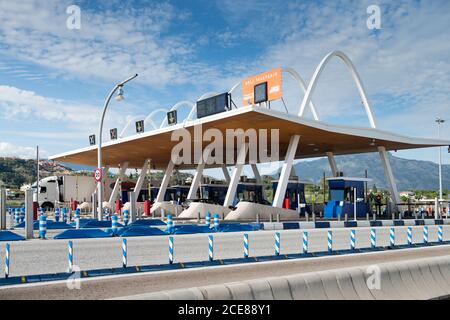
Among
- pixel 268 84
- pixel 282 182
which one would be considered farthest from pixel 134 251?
pixel 268 84

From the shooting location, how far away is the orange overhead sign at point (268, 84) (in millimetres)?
34656

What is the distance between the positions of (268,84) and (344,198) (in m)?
11.7

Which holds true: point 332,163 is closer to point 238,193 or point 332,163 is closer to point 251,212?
point 238,193

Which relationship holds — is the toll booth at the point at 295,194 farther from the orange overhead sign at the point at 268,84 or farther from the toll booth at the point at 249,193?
the orange overhead sign at the point at 268,84

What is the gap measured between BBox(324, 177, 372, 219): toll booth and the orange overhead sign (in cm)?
951

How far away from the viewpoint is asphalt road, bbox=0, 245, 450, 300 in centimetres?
931

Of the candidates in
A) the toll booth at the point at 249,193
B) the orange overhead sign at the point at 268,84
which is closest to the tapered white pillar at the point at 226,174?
the toll booth at the point at 249,193

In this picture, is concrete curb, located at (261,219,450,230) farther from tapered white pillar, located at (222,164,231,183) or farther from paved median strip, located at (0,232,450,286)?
tapered white pillar, located at (222,164,231,183)

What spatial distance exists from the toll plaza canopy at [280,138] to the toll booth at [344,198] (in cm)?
356

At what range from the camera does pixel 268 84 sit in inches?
1399

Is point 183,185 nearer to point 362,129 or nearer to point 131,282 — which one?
point 362,129

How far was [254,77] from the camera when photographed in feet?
124

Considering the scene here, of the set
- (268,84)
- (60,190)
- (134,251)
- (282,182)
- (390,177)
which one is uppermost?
(268,84)
